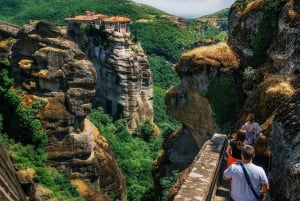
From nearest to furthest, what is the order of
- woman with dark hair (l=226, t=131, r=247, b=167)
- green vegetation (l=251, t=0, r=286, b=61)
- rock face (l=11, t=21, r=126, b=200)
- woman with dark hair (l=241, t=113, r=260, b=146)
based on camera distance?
woman with dark hair (l=226, t=131, r=247, b=167) < woman with dark hair (l=241, t=113, r=260, b=146) < green vegetation (l=251, t=0, r=286, b=61) < rock face (l=11, t=21, r=126, b=200)

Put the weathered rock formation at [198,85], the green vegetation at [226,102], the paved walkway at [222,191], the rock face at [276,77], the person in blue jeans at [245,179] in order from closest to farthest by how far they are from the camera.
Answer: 1. the person in blue jeans at [245,179]
2. the rock face at [276,77]
3. the paved walkway at [222,191]
4. the green vegetation at [226,102]
5. the weathered rock formation at [198,85]

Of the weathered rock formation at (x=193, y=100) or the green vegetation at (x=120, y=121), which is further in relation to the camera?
the green vegetation at (x=120, y=121)

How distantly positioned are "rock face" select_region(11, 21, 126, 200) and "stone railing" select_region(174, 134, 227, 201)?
2514 centimetres

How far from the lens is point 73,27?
82.4 meters

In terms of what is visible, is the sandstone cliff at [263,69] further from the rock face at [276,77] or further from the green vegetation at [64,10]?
the green vegetation at [64,10]

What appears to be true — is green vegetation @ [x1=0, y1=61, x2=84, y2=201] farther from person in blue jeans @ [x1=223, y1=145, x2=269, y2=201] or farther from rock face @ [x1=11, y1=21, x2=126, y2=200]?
person in blue jeans @ [x1=223, y1=145, x2=269, y2=201]

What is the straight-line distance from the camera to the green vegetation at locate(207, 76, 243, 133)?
863 inches

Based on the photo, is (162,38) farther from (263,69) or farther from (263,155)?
(263,155)

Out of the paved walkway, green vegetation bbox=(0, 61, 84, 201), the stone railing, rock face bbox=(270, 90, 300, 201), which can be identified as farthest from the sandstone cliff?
green vegetation bbox=(0, 61, 84, 201)

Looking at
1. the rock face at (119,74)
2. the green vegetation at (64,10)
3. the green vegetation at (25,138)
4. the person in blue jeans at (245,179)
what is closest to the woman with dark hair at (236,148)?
the person in blue jeans at (245,179)

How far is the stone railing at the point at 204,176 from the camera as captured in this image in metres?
8.92

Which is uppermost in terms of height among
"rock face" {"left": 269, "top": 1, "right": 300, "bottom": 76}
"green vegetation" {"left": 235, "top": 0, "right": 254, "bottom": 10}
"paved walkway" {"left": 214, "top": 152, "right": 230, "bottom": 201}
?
"green vegetation" {"left": 235, "top": 0, "right": 254, "bottom": 10}

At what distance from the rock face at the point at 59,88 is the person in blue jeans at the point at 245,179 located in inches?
1191

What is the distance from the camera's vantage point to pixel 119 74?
75812 millimetres
